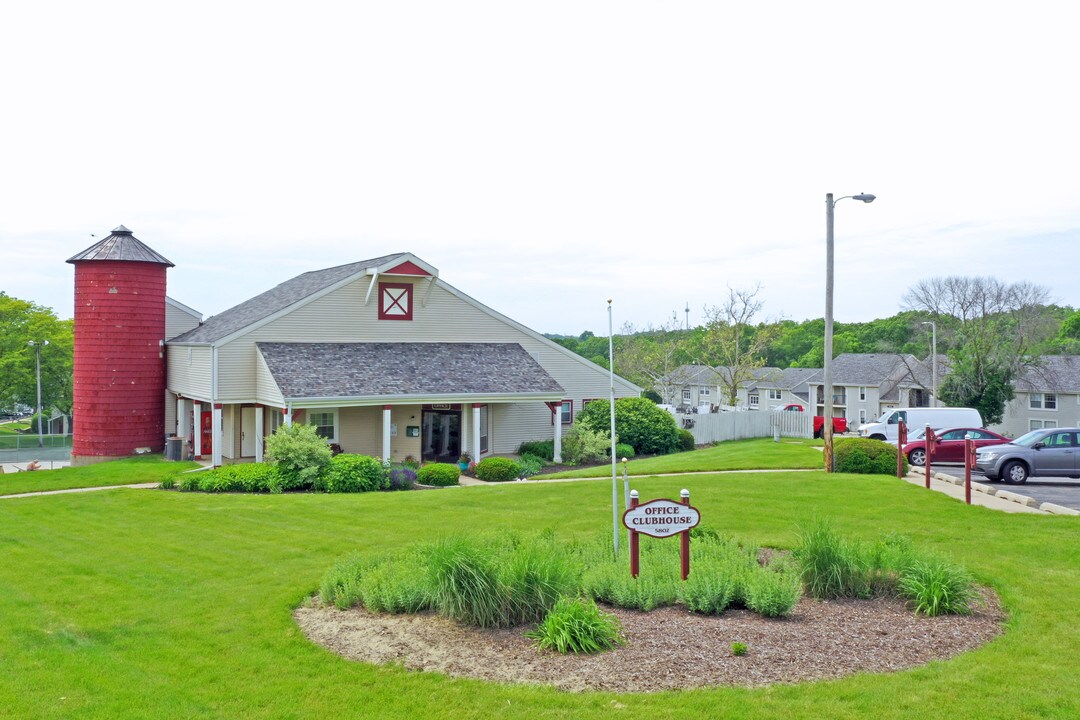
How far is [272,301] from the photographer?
35.9 m

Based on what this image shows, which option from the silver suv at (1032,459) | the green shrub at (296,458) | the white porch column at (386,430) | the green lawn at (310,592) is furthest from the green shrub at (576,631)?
the white porch column at (386,430)

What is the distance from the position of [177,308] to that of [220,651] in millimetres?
33463

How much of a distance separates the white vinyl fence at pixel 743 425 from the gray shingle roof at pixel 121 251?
24.3 m

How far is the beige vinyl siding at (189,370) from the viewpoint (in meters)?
30.3

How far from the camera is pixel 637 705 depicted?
7418 millimetres

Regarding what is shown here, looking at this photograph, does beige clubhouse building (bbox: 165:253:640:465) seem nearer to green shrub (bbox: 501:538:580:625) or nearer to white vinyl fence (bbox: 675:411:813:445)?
white vinyl fence (bbox: 675:411:813:445)

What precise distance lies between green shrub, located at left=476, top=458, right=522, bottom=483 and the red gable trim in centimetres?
851

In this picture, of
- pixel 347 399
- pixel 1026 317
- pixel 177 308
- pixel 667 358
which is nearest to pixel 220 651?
pixel 347 399

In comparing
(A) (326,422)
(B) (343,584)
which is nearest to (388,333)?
(A) (326,422)

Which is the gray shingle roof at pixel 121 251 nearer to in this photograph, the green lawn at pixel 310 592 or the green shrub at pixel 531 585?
the green lawn at pixel 310 592

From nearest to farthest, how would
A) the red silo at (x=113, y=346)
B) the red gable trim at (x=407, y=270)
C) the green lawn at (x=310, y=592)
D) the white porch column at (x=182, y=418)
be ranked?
the green lawn at (x=310, y=592)
the red gable trim at (x=407, y=270)
the red silo at (x=113, y=346)
the white porch column at (x=182, y=418)

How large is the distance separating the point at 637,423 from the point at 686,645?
27246 millimetres

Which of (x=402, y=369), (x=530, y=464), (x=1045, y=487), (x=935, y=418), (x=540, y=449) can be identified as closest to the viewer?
(x=1045, y=487)

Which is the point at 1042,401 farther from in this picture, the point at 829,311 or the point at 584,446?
the point at 829,311
